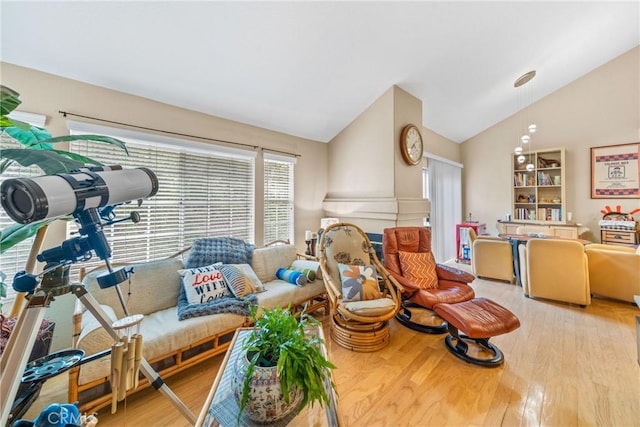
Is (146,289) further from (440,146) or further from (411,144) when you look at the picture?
(440,146)

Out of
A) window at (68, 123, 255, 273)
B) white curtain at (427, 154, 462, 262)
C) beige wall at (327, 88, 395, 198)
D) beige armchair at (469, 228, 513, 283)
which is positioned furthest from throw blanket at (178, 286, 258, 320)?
white curtain at (427, 154, 462, 262)

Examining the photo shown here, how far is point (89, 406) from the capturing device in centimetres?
142

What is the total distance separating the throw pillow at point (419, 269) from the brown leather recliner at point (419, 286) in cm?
4

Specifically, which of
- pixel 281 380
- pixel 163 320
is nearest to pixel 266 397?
pixel 281 380

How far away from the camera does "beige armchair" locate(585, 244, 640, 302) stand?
9.53 feet

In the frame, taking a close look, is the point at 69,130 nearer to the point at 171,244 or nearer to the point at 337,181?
the point at 171,244

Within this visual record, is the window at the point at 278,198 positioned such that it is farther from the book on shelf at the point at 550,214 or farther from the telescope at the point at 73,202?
the book on shelf at the point at 550,214

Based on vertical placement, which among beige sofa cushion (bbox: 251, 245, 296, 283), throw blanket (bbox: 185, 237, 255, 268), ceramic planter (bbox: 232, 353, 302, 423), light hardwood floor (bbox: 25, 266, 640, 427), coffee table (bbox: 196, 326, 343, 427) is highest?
throw blanket (bbox: 185, 237, 255, 268)

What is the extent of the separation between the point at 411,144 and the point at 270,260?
7.86ft

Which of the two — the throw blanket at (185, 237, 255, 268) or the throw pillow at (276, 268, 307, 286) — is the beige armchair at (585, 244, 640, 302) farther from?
the throw blanket at (185, 237, 255, 268)

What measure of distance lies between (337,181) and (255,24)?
7.52 ft

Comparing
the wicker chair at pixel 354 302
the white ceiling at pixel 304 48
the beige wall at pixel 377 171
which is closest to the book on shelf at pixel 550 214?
the white ceiling at pixel 304 48

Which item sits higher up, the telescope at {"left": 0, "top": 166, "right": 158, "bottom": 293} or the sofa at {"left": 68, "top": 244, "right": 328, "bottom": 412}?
the telescope at {"left": 0, "top": 166, "right": 158, "bottom": 293}

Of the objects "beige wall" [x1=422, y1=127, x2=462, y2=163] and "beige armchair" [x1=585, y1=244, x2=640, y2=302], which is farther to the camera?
"beige wall" [x1=422, y1=127, x2=462, y2=163]
